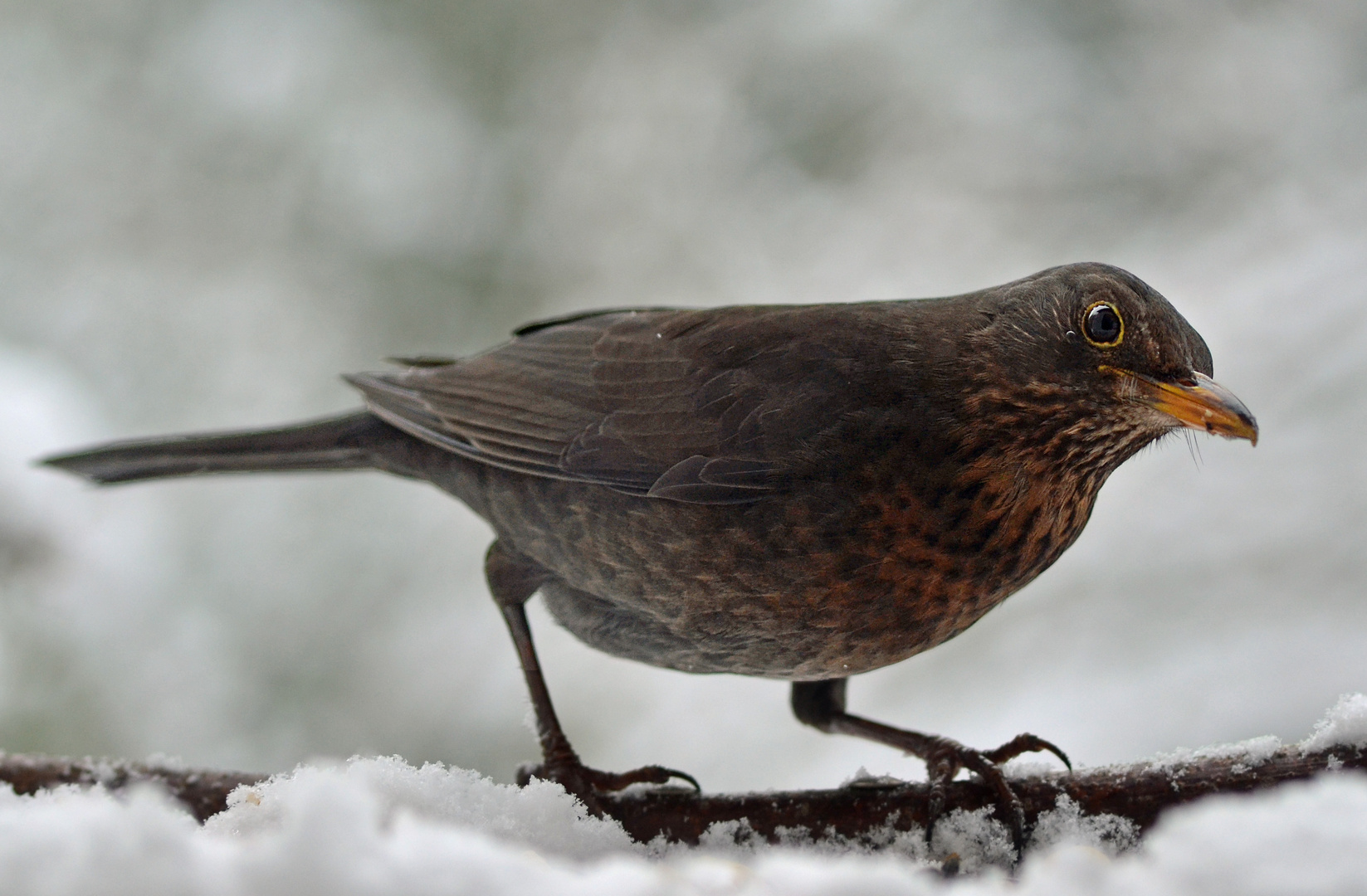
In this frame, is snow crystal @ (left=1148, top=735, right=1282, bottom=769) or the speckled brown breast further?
the speckled brown breast

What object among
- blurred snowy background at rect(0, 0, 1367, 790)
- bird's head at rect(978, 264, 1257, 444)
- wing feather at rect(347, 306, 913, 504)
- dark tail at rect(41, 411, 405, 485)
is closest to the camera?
bird's head at rect(978, 264, 1257, 444)

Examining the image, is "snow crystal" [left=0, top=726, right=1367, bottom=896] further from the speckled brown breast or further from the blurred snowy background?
the blurred snowy background

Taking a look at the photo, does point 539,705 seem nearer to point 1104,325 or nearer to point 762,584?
point 762,584

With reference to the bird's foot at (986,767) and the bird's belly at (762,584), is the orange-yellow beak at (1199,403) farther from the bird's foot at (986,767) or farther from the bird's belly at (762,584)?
the bird's foot at (986,767)

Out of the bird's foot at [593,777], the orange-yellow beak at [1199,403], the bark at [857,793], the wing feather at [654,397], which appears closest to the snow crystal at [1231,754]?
the bark at [857,793]

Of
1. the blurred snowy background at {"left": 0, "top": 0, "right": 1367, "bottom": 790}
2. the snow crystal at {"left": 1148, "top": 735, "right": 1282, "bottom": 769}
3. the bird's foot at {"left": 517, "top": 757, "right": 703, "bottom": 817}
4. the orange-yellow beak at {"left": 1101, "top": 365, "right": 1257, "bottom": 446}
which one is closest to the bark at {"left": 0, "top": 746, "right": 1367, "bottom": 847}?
the snow crystal at {"left": 1148, "top": 735, "right": 1282, "bottom": 769}

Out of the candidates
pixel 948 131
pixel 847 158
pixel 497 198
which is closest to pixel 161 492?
pixel 497 198
